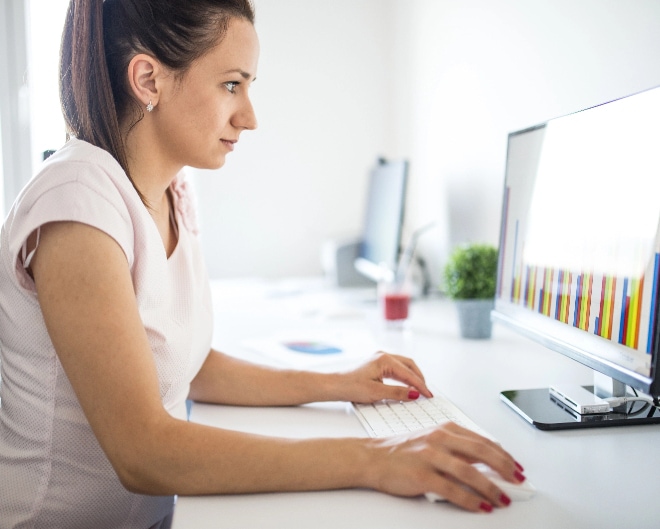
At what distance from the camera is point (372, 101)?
301 cm

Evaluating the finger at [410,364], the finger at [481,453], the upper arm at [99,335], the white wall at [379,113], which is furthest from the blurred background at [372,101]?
the finger at [481,453]

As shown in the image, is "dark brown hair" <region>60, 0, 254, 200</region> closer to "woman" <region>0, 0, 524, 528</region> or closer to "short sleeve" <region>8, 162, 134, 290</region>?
"woman" <region>0, 0, 524, 528</region>

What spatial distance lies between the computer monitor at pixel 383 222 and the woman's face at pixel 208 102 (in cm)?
96

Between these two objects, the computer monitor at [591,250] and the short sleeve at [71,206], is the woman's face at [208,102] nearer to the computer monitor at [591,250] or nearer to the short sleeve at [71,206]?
the short sleeve at [71,206]

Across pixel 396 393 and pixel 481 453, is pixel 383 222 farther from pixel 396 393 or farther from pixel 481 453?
pixel 481 453

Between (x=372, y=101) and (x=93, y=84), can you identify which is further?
(x=372, y=101)

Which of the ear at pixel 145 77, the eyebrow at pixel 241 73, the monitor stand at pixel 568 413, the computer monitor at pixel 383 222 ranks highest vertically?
the eyebrow at pixel 241 73

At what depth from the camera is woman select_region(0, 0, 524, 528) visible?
675 millimetres

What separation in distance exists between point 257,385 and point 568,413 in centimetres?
49

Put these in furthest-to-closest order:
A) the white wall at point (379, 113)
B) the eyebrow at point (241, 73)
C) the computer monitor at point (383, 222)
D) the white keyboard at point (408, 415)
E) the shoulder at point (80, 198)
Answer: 1. the computer monitor at point (383, 222)
2. the white wall at point (379, 113)
3. the eyebrow at point (241, 73)
4. the white keyboard at point (408, 415)
5. the shoulder at point (80, 198)

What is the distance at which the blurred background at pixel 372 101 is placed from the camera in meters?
1.34

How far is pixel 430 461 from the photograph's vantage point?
654mm

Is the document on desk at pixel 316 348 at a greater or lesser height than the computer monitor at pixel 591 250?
lesser

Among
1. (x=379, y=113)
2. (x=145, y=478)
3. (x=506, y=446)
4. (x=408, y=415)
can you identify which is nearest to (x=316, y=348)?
(x=408, y=415)
